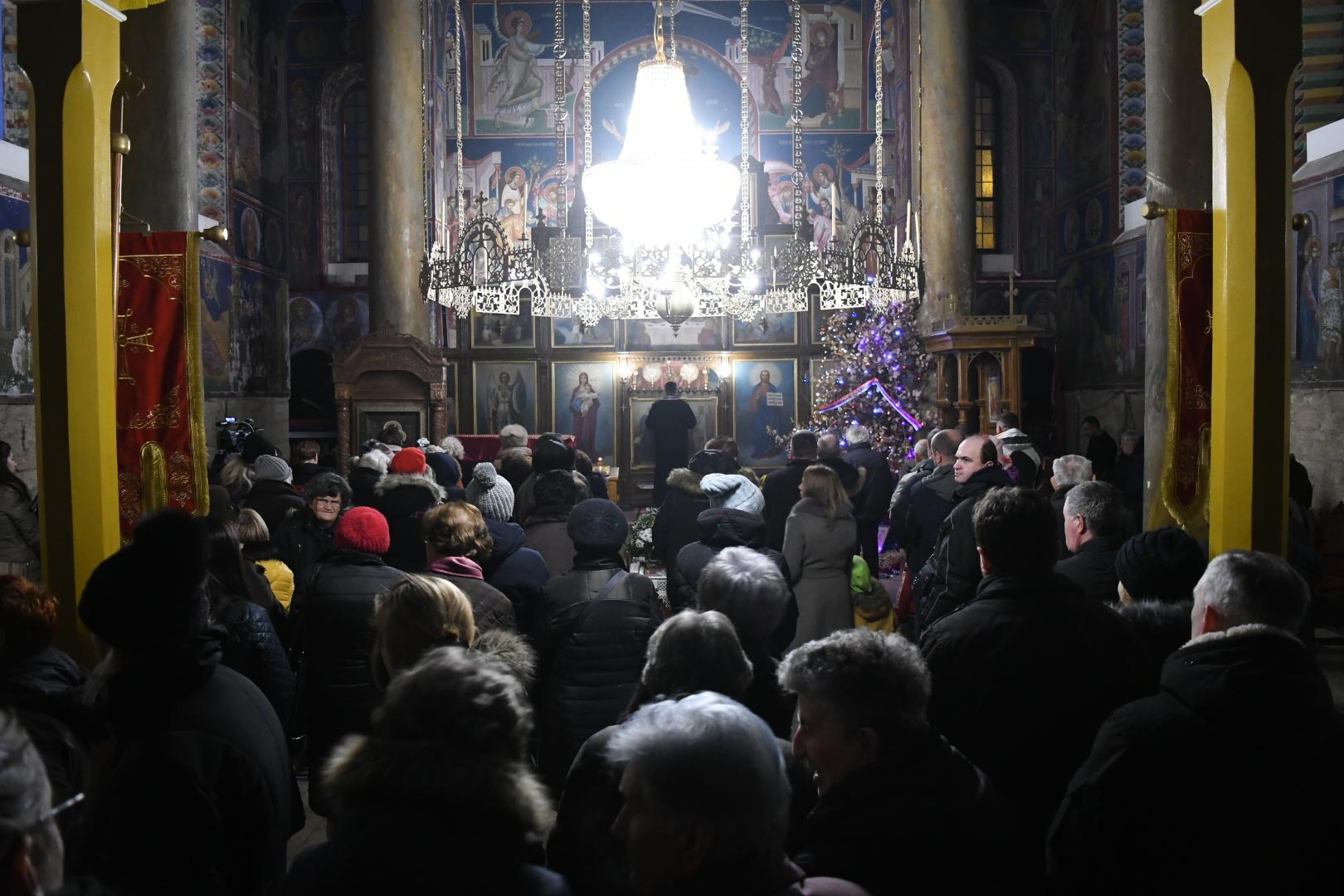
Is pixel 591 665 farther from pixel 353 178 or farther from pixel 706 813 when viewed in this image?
pixel 353 178

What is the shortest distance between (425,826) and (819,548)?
14.2ft

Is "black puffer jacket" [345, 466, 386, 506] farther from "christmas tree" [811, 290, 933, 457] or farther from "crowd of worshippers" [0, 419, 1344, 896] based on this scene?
"christmas tree" [811, 290, 933, 457]

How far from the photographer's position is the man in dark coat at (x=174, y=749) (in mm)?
2191

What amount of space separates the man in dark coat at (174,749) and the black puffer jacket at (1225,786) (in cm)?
177

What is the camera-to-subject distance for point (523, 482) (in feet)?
25.1

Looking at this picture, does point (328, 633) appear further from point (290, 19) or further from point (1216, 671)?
point (290, 19)

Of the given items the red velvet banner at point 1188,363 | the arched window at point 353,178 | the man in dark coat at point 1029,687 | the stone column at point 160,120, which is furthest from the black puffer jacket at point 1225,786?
the arched window at point 353,178

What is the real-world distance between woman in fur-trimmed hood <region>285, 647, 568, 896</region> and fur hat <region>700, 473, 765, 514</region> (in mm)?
4317

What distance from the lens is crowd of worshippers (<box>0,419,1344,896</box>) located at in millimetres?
1744

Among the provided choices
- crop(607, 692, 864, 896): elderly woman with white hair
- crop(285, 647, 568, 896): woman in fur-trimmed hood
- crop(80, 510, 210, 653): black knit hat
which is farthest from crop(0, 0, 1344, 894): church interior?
crop(285, 647, 568, 896): woman in fur-trimmed hood

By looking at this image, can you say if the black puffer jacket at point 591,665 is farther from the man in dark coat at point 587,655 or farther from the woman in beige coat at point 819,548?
the woman in beige coat at point 819,548

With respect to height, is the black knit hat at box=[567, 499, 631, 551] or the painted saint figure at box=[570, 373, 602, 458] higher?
the painted saint figure at box=[570, 373, 602, 458]

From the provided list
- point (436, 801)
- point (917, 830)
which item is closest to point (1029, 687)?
point (917, 830)

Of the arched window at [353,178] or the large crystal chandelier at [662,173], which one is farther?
the arched window at [353,178]
